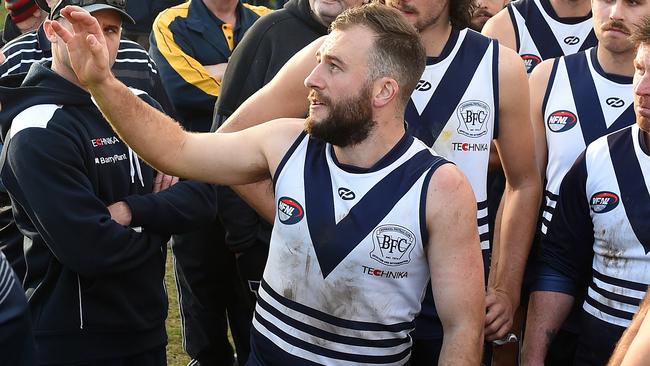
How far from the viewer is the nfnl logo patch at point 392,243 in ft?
12.4

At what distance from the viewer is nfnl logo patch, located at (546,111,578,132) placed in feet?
15.5

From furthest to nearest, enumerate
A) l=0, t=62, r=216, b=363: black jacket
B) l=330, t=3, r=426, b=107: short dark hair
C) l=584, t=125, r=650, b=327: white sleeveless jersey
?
l=0, t=62, r=216, b=363: black jacket → l=584, t=125, r=650, b=327: white sleeveless jersey → l=330, t=3, r=426, b=107: short dark hair

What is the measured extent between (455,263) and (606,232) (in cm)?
82

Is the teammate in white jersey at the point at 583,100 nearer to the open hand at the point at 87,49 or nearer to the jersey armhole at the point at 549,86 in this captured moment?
the jersey armhole at the point at 549,86

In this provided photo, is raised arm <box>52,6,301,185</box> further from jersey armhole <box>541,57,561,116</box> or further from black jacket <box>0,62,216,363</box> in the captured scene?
jersey armhole <box>541,57,561,116</box>

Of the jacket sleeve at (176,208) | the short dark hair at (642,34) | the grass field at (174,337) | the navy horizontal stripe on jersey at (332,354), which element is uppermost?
the short dark hair at (642,34)

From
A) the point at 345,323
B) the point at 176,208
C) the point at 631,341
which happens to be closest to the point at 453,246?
the point at 345,323

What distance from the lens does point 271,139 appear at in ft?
13.2

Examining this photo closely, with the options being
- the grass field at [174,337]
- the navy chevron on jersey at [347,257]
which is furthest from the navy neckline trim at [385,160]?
the grass field at [174,337]

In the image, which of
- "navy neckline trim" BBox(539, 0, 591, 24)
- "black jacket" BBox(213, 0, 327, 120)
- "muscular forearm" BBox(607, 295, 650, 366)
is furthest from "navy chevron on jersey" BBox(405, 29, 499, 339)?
"muscular forearm" BBox(607, 295, 650, 366)

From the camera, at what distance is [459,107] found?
4395 millimetres

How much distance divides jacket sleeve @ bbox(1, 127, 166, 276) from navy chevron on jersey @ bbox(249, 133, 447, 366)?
773 mm

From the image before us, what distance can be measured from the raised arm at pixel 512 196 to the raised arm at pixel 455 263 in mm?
704

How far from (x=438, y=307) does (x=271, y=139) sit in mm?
862
